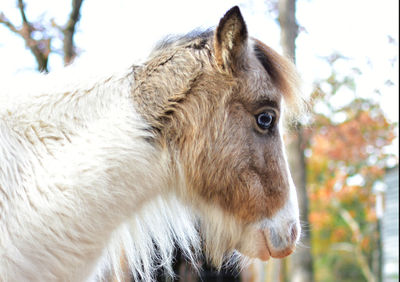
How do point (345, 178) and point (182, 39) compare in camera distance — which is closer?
point (182, 39)

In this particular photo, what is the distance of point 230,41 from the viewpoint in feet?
8.29

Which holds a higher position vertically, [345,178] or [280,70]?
[280,70]

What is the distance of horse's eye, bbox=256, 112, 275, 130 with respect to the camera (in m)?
2.59

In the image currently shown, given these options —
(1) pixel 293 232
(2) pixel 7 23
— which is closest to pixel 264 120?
(1) pixel 293 232

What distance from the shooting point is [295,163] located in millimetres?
7359

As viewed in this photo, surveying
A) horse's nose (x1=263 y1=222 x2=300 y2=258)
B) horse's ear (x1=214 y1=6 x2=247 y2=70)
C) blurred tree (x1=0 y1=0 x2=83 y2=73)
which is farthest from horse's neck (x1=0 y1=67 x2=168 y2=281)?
blurred tree (x1=0 y1=0 x2=83 y2=73)

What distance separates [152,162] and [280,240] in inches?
31.9

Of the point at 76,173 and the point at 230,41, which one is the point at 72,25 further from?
the point at 76,173

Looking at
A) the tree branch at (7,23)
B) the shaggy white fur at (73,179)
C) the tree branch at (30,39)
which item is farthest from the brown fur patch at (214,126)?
the tree branch at (7,23)

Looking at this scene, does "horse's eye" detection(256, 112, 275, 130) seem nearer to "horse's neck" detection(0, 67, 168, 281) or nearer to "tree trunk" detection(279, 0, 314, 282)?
"horse's neck" detection(0, 67, 168, 281)

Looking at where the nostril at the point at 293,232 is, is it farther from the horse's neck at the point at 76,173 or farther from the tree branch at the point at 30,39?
the tree branch at the point at 30,39

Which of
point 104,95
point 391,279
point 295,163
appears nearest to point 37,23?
point 295,163

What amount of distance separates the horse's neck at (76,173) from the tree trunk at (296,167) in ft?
13.5

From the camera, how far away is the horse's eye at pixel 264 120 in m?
2.59
